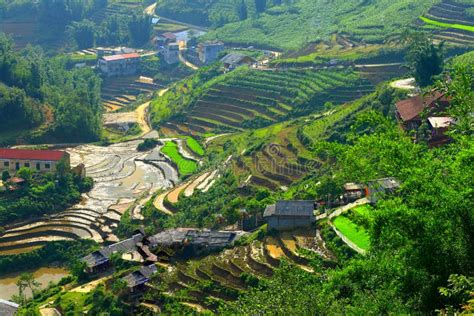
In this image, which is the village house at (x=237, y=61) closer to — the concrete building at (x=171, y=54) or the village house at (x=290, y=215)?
the concrete building at (x=171, y=54)

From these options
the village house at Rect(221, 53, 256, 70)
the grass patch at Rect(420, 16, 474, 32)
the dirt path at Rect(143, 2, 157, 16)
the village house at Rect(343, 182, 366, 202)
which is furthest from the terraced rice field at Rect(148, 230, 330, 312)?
the dirt path at Rect(143, 2, 157, 16)

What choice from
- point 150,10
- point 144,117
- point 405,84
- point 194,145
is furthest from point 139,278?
point 150,10

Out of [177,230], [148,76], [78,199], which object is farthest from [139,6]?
[177,230]

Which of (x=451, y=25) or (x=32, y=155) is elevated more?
(x=451, y=25)

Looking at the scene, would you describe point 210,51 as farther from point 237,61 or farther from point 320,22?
point 237,61

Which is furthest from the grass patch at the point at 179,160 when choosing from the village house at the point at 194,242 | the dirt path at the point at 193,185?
the village house at the point at 194,242

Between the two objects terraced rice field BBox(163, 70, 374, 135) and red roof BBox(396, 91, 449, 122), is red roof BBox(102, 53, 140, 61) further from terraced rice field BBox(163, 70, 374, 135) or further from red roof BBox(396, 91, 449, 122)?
red roof BBox(396, 91, 449, 122)
